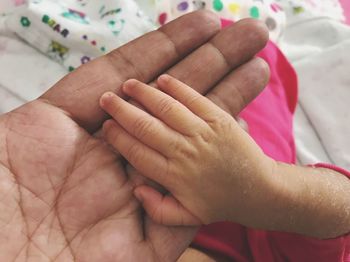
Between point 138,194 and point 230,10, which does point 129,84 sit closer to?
point 138,194

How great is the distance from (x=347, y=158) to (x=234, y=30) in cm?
41

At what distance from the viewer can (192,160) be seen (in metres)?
0.64

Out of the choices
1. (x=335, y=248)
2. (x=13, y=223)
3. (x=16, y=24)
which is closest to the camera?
(x=13, y=223)

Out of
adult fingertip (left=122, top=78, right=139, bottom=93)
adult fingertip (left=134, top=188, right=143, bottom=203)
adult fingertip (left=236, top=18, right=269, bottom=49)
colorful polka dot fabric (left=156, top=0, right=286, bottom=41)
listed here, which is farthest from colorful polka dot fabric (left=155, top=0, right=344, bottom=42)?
adult fingertip (left=134, top=188, right=143, bottom=203)

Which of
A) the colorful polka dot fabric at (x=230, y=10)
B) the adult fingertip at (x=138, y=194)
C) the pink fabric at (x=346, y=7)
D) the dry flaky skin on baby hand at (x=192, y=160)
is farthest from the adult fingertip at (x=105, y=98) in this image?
the pink fabric at (x=346, y=7)

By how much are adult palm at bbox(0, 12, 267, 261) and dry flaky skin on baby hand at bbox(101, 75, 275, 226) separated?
37 mm

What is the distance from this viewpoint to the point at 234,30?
2.71ft

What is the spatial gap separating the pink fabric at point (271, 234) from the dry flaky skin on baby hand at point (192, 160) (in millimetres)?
139

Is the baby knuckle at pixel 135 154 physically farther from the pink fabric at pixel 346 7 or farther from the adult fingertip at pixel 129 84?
the pink fabric at pixel 346 7

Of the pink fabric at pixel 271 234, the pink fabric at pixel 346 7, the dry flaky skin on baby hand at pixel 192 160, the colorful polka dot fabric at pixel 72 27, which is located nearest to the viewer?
the dry flaky skin on baby hand at pixel 192 160

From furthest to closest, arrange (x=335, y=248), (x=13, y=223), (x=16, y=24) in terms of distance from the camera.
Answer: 1. (x=16, y=24)
2. (x=335, y=248)
3. (x=13, y=223)

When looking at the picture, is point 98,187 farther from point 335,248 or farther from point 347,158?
point 347,158

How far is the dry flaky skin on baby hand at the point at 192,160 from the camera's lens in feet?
2.11

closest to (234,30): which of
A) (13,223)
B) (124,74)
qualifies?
(124,74)
